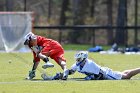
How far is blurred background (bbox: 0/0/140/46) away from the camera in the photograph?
4109 cm

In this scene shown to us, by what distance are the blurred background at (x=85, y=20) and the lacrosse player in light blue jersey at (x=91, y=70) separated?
21778mm

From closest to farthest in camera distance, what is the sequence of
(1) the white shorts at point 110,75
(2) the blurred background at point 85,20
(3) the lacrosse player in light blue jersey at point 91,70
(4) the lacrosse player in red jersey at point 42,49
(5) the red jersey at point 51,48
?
(3) the lacrosse player in light blue jersey at point 91,70 < (1) the white shorts at point 110,75 < (4) the lacrosse player in red jersey at point 42,49 < (5) the red jersey at point 51,48 < (2) the blurred background at point 85,20

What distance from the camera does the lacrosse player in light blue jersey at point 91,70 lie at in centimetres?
1661

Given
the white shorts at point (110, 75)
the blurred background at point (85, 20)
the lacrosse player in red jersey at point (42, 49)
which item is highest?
the lacrosse player in red jersey at point (42, 49)

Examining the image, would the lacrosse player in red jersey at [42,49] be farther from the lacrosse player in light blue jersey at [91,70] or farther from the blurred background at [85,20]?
the blurred background at [85,20]

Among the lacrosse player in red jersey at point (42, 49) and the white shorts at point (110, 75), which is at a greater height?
the lacrosse player in red jersey at point (42, 49)

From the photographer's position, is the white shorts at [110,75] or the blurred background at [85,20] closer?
the white shorts at [110,75]

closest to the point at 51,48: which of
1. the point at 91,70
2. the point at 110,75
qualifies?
the point at 91,70

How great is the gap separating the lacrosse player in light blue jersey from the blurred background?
71.5 ft

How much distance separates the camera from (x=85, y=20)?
54906 mm

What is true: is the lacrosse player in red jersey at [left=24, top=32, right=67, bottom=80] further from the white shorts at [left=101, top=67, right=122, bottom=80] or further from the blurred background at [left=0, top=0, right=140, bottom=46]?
the blurred background at [left=0, top=0, right=140, bottom=46]

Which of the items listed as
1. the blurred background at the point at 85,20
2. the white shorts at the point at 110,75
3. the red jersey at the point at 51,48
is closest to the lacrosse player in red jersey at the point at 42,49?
the red jersey at the point at 51,48

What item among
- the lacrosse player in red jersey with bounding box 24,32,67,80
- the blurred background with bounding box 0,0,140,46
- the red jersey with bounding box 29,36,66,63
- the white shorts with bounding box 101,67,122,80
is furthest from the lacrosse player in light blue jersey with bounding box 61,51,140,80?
the blurred background with bounding box 0,0,140,46

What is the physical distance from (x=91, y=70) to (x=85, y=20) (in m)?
38.3
